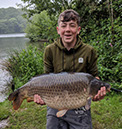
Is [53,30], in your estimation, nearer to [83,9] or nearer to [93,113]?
[83,9]

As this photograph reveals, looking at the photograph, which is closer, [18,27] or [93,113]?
[93,113]

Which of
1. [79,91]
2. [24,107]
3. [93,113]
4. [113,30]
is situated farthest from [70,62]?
[113,30]

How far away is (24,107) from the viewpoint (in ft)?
13.4

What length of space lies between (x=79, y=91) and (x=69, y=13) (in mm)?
1226

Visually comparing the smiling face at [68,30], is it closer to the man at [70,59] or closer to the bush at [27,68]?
the man at [70,59]

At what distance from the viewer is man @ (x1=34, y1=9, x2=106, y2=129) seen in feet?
6.80

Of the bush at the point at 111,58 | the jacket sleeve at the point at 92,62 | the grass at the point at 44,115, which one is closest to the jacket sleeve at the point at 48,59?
the jacket sleeve at the point at 92,62

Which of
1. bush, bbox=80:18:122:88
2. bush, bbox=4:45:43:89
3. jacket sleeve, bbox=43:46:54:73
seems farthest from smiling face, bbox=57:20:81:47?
bush, bbox=4:45:43:89

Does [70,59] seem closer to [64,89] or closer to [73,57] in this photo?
[73,57]

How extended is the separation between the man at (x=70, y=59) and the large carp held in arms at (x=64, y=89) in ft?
0.48

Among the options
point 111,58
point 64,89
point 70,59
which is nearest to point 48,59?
point 70,59

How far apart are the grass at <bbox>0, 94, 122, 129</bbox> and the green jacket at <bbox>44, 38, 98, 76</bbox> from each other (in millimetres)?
1571

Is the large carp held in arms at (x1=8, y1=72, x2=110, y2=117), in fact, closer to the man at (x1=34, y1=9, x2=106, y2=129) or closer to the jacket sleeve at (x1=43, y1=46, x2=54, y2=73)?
the man at (x1=34, y1=9, x2=106, y2=129)

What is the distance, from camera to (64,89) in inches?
70.9
